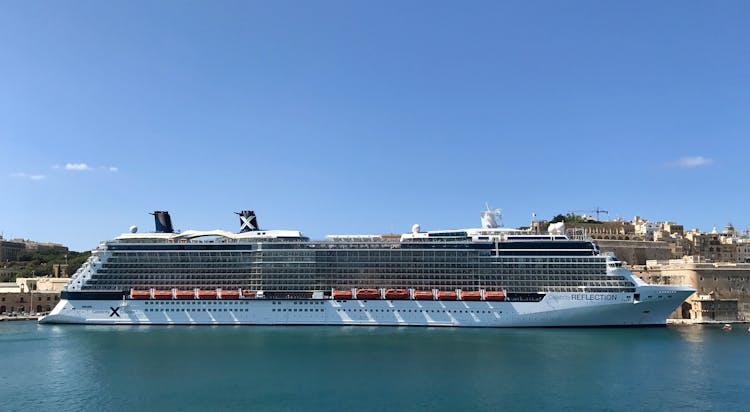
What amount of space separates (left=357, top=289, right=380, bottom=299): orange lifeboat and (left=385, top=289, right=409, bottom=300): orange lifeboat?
946mm

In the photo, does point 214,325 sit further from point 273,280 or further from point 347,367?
point 347,367

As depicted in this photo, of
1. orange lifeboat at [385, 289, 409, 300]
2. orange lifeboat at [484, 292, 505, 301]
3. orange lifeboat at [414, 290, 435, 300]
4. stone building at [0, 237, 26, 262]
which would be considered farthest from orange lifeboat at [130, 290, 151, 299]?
stone building at [0, 237, 26, 262]

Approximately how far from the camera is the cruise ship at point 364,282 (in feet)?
165

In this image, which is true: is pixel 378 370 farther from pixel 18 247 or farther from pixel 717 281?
pixel 18 247

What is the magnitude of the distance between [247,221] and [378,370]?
3157cm

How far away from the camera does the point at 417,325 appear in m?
51.4

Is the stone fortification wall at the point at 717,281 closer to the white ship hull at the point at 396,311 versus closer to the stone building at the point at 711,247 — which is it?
the white ship hull at the point at 396,311

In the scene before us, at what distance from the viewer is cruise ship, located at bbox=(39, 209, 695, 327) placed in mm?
50219

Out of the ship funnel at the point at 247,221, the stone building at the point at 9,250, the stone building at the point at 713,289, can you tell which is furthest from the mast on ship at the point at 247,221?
the stone building at the point at 9,250

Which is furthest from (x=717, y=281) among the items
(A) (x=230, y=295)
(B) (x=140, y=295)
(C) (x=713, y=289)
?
(B) (x=140, y=295)

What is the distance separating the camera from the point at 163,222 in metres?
60.9

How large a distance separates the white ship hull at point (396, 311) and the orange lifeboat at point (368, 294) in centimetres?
45

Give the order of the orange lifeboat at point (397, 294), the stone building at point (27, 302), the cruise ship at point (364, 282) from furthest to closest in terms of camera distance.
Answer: the stone building at point (27, 302) < the orange lifeboat at point (397, 294) < the cruise ship at point (364, 282)

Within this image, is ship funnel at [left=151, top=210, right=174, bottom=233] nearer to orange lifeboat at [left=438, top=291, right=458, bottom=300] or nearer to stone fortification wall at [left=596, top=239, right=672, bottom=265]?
orange lifeboat at [left=438, top=291, right=458, bottom=300]
